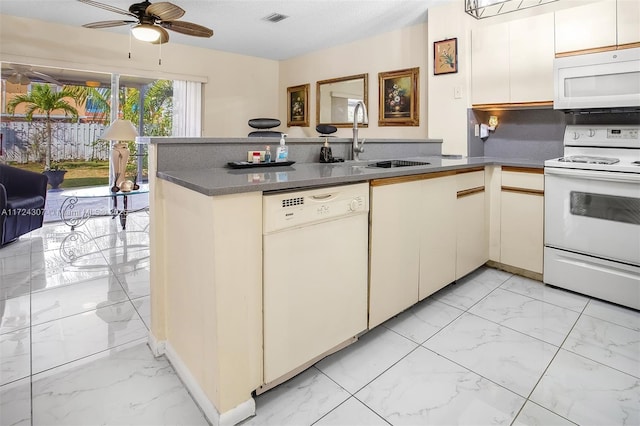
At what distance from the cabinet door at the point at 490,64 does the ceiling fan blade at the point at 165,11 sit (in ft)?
8.37

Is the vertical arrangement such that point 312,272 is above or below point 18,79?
below

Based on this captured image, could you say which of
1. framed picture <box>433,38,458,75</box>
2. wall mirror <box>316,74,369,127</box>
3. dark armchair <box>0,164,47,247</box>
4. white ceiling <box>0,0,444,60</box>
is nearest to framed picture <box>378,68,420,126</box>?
wall mirror <box>316,74,369,127</box>

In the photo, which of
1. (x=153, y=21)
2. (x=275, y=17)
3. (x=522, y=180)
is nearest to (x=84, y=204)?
(x=153, y=21)

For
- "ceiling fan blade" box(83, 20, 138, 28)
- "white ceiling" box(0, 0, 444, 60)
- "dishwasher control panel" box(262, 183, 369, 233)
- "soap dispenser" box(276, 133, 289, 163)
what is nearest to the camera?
"dishwasher control panel" box(262, 183, 369, 233)

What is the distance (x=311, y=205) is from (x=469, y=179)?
5.08 feet

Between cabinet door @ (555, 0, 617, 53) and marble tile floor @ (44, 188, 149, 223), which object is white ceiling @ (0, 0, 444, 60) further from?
marble tile floor @ (44, 188, 149, 223)

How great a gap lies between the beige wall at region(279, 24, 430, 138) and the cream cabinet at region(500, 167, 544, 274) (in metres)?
1.72

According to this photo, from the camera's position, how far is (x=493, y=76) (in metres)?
3.15

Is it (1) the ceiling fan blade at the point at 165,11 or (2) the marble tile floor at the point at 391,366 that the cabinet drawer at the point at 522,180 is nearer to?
(2) the marble tile floor at the point at 391,366

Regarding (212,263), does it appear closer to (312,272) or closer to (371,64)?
(312,272)

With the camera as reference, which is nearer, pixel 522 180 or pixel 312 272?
pixel 312 272

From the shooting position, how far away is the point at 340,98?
17.6ft

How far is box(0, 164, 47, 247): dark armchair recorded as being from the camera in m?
3.43

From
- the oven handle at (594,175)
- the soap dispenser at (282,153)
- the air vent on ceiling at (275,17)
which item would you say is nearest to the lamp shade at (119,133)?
the air vent on ceiling at (275,17)
